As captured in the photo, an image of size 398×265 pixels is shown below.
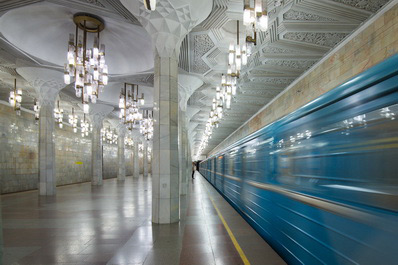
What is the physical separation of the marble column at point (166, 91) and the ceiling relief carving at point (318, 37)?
3246 mm

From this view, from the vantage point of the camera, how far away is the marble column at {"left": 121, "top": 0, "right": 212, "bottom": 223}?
7.32m

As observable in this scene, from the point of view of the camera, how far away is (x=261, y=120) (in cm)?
2008

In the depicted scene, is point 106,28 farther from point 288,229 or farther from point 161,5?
point 288,229

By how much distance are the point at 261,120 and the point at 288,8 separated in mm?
13037

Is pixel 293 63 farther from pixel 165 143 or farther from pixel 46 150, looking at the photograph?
pixel 46 150

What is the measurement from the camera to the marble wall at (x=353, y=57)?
6.85m

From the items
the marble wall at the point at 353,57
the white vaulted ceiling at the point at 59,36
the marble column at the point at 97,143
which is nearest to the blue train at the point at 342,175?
the marble wall at the point at 353,57

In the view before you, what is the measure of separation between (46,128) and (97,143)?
24.2 feet

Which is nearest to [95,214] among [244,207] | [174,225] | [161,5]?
[174,225]

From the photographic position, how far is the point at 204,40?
33.4 ft

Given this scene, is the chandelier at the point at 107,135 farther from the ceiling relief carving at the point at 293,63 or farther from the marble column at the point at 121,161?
the ceiling relief carving at the point at 293,63

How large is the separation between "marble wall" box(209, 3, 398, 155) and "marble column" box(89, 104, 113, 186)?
15.4m

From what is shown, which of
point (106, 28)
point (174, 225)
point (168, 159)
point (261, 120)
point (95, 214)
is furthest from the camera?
point (261, 120)

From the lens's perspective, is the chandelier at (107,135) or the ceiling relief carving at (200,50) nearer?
the ceiling relief carving at (200,50)
